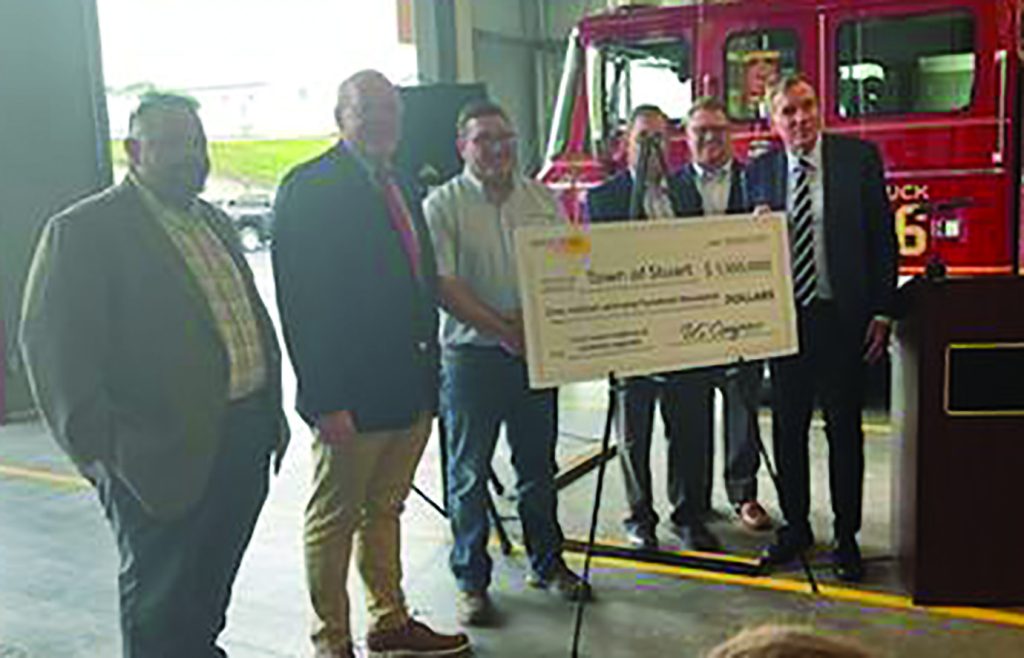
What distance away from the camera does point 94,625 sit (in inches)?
144

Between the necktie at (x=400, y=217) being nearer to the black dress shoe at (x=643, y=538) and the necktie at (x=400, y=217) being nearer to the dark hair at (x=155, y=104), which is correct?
the dark hair at (x=155, y=104)

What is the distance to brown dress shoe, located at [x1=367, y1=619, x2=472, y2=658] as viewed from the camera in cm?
324

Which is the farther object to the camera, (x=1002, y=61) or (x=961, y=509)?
(x=1002, y=61)

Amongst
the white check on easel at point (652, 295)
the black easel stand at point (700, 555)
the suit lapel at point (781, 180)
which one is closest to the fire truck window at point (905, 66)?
the suit lapel at point (781, 180)

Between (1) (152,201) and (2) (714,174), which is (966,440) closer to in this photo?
(2) (714,174)

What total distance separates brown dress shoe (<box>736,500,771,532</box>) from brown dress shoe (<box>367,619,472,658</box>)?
1619 millimetres

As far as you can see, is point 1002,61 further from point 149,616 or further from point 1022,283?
point 149,616

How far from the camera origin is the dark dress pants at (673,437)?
4.11 m

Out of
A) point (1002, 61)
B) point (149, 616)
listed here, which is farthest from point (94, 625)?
point (1002, 61)

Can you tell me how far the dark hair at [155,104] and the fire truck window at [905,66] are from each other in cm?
438

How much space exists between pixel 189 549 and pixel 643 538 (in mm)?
2086

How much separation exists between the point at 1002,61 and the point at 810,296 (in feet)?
9.01

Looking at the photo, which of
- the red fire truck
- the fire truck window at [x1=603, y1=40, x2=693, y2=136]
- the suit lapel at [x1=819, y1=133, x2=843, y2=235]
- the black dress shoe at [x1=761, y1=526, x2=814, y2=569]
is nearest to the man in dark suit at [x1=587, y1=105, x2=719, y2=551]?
the black dress shoe at [x1=761, y1=526, x2=814, y2=569]

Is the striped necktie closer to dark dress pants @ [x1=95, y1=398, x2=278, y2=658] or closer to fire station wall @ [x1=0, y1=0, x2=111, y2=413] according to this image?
dark dress pants @ [x1=95, y1=398, x2=278, y2=658]
